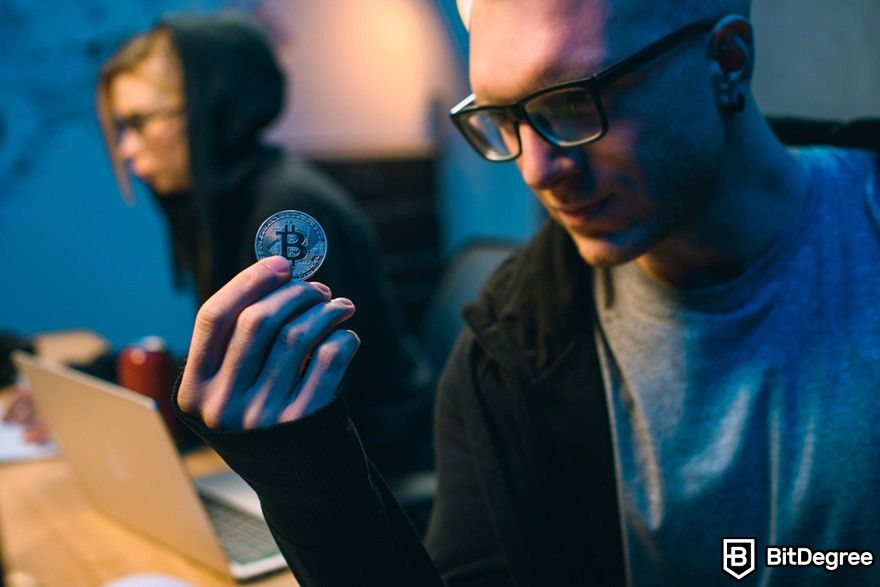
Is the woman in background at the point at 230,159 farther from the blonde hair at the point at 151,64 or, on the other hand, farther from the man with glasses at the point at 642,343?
the man with glasses at the point at 642,343

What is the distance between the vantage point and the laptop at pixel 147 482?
0.95m

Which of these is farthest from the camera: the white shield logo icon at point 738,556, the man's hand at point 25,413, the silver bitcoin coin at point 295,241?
the man's hand at point 25,413

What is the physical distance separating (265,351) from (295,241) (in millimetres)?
90

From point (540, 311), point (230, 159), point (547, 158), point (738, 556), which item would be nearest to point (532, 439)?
point (540, 311)

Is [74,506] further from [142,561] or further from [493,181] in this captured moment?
[493,181]

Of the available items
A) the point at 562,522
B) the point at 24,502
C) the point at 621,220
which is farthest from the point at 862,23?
the point at 24,502

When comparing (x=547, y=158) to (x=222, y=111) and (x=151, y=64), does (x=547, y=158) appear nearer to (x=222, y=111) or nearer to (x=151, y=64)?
(x=222, y=111)

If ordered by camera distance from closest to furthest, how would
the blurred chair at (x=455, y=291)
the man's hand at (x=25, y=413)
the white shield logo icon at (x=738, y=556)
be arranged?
the white shield logo icon at (x=738, y=556), the man's hand at (x=25, y=413), the blurred chair at (x=455, y=291)

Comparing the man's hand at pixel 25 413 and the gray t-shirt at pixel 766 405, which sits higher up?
the gray t-shirt at pixel 766 405

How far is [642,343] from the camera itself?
98cm

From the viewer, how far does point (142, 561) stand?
3.51 ft

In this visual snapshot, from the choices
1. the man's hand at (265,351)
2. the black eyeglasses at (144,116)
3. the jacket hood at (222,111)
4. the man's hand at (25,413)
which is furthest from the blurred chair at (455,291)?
the man's hand at (265,351)

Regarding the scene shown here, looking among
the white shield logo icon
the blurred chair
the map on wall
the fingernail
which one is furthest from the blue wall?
the fingernail

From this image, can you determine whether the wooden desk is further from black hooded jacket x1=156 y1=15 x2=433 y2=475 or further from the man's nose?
the man's nose
